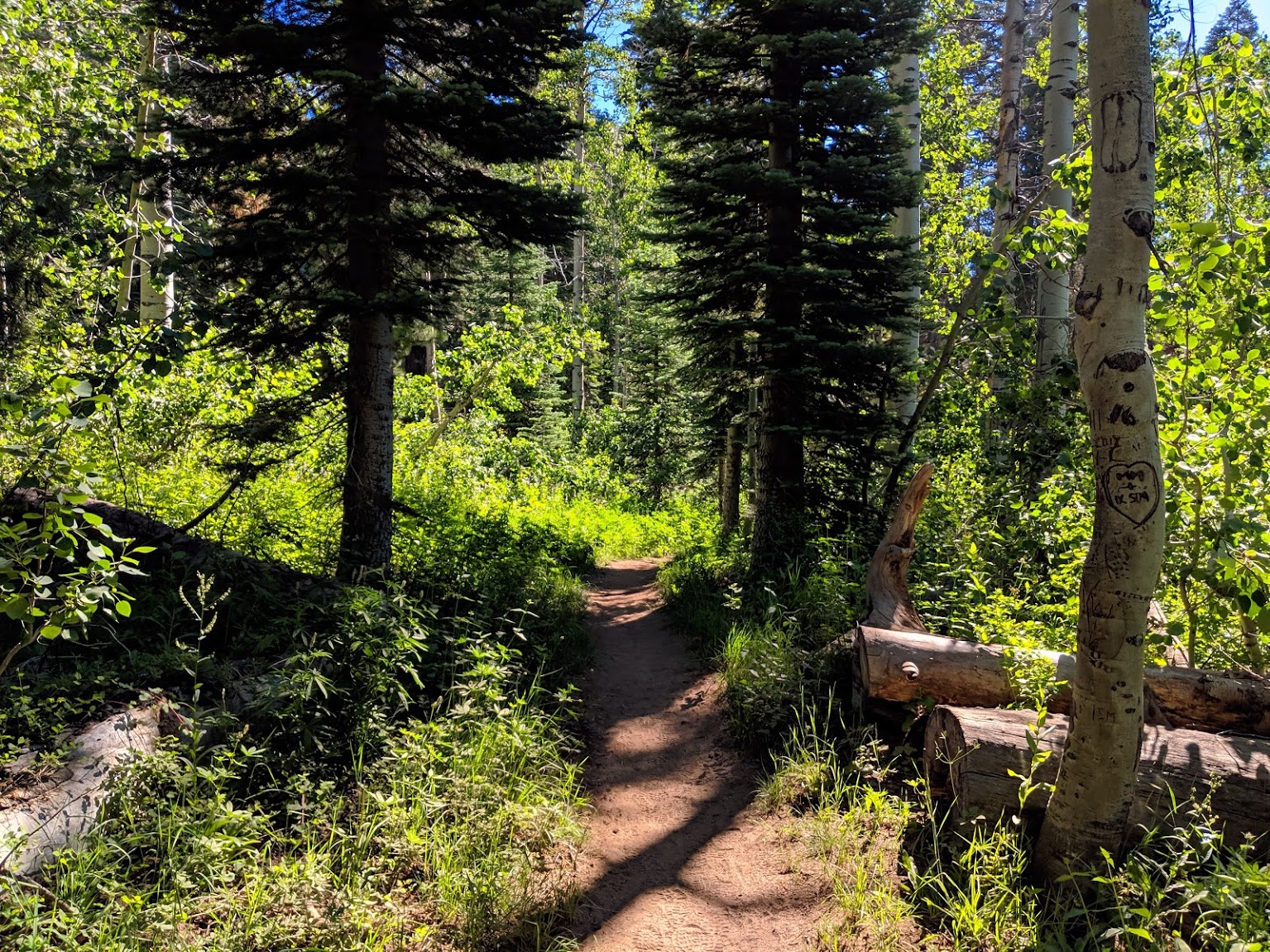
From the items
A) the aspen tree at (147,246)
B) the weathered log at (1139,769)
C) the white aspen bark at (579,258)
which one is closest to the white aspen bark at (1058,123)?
the weathered log at (1139,769)

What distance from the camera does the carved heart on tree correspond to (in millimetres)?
2797

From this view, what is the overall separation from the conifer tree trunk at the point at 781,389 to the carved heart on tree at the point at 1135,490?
558cm

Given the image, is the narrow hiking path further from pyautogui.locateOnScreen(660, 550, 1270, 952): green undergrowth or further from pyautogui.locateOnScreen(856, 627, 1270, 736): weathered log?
pyautogui.locateOnScreen(856, 627, 1270, 736): weathered log

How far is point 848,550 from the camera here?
26.4 feet

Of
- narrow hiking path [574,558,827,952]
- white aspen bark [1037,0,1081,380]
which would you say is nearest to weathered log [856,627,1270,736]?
narrow hiking path [574,558,827,952]

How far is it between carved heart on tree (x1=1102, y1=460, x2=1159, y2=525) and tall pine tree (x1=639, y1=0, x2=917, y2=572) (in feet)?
17.5

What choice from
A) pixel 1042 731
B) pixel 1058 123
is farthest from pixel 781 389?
pixel 1042 731

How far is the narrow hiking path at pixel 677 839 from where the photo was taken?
11.6ft

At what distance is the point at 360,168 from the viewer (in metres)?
6.08

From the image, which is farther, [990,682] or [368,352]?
[368,352]

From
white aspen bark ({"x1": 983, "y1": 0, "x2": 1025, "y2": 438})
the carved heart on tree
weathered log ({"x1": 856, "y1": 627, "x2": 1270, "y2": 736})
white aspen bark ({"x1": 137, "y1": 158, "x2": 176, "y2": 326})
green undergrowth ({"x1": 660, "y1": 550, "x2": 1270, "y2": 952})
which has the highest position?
white aspen bark ({"x1": 983, "y1": 0, "x2": 1025, "y2": 438})

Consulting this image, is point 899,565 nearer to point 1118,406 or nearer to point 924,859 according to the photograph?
point 924,859

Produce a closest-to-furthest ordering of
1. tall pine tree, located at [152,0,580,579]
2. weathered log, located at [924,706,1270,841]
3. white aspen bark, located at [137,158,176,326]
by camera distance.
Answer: weathered log, located at [924,706,1270,841]
white aspen bark, located at [137,158,176,326]
tall pine tree, located at [152,0,580,579]

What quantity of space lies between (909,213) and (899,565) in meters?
6.29
